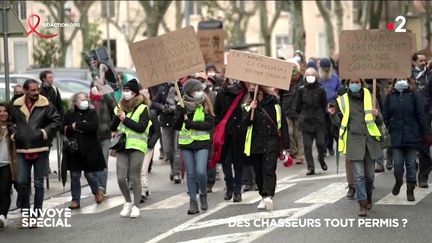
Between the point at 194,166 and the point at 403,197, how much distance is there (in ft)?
9.03

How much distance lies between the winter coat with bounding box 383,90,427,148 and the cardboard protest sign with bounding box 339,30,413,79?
0.30 metres

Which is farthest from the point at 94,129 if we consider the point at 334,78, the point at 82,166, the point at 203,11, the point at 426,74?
the point at 203,11

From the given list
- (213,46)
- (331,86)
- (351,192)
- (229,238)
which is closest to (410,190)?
(351,192)

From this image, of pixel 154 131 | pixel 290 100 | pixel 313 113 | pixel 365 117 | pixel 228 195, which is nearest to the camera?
pixel 365 117

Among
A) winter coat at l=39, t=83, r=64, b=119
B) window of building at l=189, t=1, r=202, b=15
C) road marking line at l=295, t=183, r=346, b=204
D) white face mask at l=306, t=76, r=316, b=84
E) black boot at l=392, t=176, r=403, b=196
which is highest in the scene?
window of building at l=189, t=1, r=202, b=15

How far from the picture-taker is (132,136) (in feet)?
41.9

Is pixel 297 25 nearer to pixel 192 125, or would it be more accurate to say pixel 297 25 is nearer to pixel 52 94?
pixel 52 94

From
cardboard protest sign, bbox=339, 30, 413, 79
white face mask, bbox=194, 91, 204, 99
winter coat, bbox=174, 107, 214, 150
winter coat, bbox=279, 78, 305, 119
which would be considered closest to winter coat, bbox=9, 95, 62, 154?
winter coat, bbox=174, 107, 214, 150

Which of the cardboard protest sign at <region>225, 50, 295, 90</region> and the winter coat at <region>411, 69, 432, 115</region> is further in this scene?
the winter coat at <region>411, 69, 432, 115</region>

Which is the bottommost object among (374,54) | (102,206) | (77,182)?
(102,206)

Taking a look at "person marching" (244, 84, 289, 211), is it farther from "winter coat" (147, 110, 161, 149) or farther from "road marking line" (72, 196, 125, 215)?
"road marking line" (72, 196, 125, 215)

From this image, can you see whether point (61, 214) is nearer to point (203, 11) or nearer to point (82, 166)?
point (82, 166)

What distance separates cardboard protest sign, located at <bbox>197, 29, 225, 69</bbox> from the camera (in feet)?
77.4

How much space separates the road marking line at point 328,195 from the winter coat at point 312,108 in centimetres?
211
